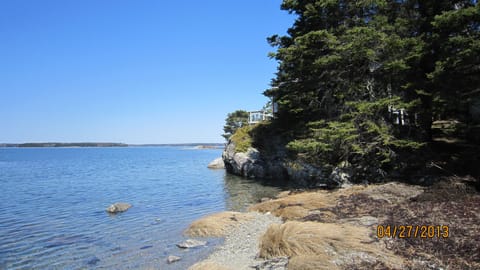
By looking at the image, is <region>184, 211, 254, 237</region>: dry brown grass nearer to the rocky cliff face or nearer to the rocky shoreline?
the rocky shoreline

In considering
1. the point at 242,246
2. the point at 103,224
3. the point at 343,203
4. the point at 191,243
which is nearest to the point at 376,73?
the point at 343,203

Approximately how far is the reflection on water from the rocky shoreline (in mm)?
3681

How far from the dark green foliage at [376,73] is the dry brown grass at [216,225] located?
5069mm

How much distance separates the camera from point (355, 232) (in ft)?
24.2

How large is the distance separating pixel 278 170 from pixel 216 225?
15056 mm

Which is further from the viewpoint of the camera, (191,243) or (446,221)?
(191,243)

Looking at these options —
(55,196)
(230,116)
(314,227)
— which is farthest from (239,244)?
(230,116)

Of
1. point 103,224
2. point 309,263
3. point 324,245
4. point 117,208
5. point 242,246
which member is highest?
point 324,245

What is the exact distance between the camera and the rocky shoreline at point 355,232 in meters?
6.00

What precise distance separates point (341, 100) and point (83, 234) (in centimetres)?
1428

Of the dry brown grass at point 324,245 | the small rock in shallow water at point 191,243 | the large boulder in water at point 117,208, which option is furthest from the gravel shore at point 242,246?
the large boulder in water at point 117,208

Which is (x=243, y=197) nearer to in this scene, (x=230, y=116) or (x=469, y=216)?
(x=469, y=216)

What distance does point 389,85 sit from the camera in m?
15.9

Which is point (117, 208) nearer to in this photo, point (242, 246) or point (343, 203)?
point (242, 246)
